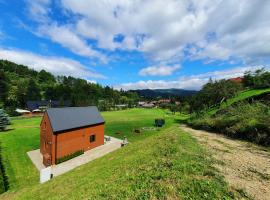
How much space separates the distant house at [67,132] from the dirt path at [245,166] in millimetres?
18772

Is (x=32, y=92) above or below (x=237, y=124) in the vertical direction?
above

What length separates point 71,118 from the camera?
25.2 metres

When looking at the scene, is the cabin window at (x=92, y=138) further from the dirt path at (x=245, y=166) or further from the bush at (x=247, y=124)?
the dirt path at (x=245, y=166)

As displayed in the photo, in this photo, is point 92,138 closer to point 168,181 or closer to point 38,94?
point 168,181

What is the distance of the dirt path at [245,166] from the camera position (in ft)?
18.6

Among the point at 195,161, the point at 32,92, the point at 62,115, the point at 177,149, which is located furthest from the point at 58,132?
the point at 32,92

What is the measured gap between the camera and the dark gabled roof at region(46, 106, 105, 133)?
22.9 m

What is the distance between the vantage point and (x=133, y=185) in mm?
6840

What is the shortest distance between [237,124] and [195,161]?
740cm

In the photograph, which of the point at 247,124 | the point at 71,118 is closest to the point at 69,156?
the point at 71,118

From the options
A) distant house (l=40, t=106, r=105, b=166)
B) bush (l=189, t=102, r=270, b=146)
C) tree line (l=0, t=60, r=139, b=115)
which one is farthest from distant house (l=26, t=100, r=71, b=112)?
bush (l=189, t=102, r=270, b=146)

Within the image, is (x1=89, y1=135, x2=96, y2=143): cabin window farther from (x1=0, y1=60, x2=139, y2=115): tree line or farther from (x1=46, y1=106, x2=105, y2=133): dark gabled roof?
(x1=0, y1=60, x2=139, y2=115): tree line

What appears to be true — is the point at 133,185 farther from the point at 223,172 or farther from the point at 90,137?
the point at 90,137

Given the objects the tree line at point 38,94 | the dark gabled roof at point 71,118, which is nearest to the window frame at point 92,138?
the dark gabled roof at point 71,118
